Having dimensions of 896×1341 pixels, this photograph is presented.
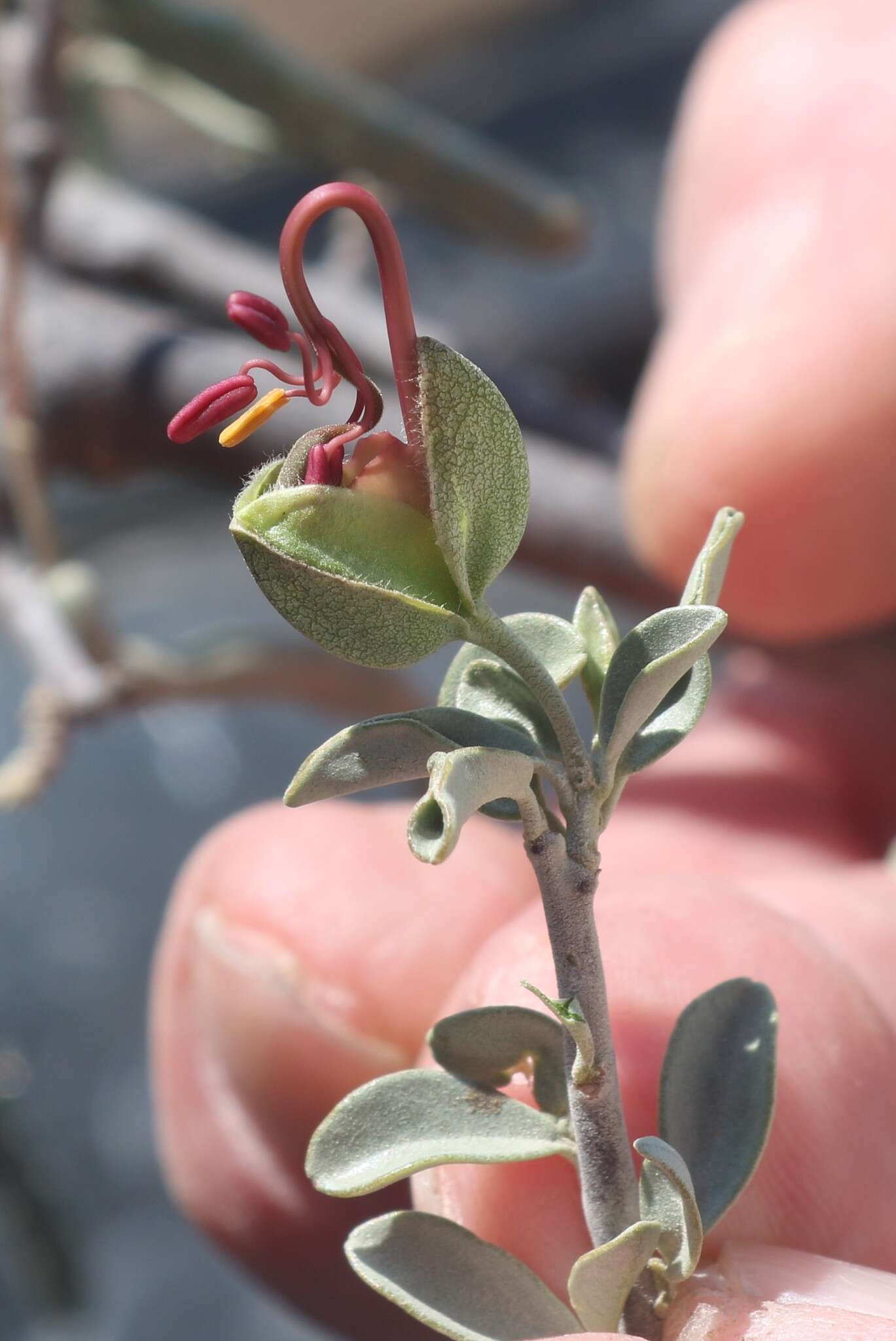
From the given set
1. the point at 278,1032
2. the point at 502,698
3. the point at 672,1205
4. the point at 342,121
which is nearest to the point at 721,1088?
the point at 672,1205

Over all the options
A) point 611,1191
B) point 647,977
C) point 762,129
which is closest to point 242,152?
point 762,129

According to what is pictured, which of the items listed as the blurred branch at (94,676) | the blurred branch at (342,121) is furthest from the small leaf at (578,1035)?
the blurred branch at (342,121)

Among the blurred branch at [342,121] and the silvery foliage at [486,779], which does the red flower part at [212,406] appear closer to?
the silvery foliage at [486,779]

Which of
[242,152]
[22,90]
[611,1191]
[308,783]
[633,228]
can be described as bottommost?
[611,1191]

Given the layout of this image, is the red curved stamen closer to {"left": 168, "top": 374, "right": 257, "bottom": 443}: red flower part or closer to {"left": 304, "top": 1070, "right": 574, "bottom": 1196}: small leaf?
{"left": 168, "top": 374, "right": 257, "bottom": 443}: red flower part

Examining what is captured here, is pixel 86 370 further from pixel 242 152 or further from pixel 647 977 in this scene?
pixel 647 977

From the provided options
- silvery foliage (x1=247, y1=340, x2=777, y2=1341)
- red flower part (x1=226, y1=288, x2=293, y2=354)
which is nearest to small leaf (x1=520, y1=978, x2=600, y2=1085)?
silvery foliage (x1=247, y1=340, x2=777, y2=1341)

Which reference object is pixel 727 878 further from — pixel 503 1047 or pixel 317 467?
pixel 317 467
